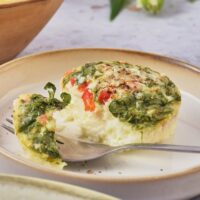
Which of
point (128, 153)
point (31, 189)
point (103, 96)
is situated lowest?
point (128, 153)

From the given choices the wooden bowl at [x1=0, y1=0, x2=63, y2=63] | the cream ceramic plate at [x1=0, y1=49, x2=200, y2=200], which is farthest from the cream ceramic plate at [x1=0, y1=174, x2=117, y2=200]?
the wooden bowl at [x1=0, y1=0, x2=63, y2=63]

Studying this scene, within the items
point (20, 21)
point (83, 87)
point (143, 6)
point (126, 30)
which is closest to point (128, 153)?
point (83, 87)

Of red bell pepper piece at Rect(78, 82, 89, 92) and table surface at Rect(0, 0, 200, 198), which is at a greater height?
red bell pepper piece at Rect(78, 82, 89, 92)

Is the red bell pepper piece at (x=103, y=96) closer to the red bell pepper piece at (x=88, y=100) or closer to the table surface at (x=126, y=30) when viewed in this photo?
the red bell pepper piece at (x=88, y=100)

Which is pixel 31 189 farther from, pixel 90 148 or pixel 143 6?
pixel 143 6

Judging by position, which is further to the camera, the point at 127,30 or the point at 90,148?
the point at 127,30

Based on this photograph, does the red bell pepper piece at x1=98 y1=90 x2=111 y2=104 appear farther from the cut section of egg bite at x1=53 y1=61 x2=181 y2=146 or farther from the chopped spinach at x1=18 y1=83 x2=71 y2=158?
the chopped spinach at x1=18 y1=83 x2=71 y2=158

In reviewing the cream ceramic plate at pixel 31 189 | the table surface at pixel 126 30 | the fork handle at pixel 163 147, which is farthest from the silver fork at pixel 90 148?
the table surface at pixel 126 30

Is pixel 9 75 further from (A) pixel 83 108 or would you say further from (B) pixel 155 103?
(B) pixel 155 103
